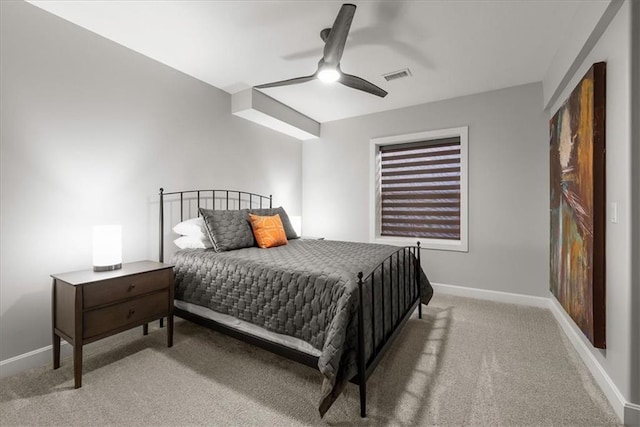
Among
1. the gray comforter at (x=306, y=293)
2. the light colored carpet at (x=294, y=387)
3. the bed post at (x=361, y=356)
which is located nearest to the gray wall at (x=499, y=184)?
the light colored carpet at (x=294, y=387)

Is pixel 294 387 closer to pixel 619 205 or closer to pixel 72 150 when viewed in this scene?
pixel 619 205

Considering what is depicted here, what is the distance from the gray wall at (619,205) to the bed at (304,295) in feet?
4.09

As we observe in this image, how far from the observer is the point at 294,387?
1.86m

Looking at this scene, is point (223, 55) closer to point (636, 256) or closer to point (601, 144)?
point (601, 144)

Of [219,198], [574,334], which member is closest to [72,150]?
[219,198]

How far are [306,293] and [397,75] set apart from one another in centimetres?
265

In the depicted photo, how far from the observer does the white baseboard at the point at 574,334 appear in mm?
1568

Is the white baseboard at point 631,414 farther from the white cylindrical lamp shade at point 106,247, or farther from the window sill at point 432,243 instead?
the white cylindrical lamp shade at point 106,247

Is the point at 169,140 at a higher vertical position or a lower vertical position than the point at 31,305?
higher

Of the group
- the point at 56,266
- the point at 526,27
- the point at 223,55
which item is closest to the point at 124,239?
the point at 56,266

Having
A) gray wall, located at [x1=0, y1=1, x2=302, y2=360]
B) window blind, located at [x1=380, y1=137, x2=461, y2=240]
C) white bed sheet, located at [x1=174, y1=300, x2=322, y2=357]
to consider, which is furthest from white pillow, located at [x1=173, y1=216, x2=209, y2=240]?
window blind, located at [x1=380, y1=137, x2=461, y2=240]

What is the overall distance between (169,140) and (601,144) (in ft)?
11.7

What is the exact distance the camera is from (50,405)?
171 centimetres

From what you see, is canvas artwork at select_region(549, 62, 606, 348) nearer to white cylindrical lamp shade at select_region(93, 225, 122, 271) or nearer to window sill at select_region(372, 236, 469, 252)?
window sill at select_region(372, 236, 469, 252)
